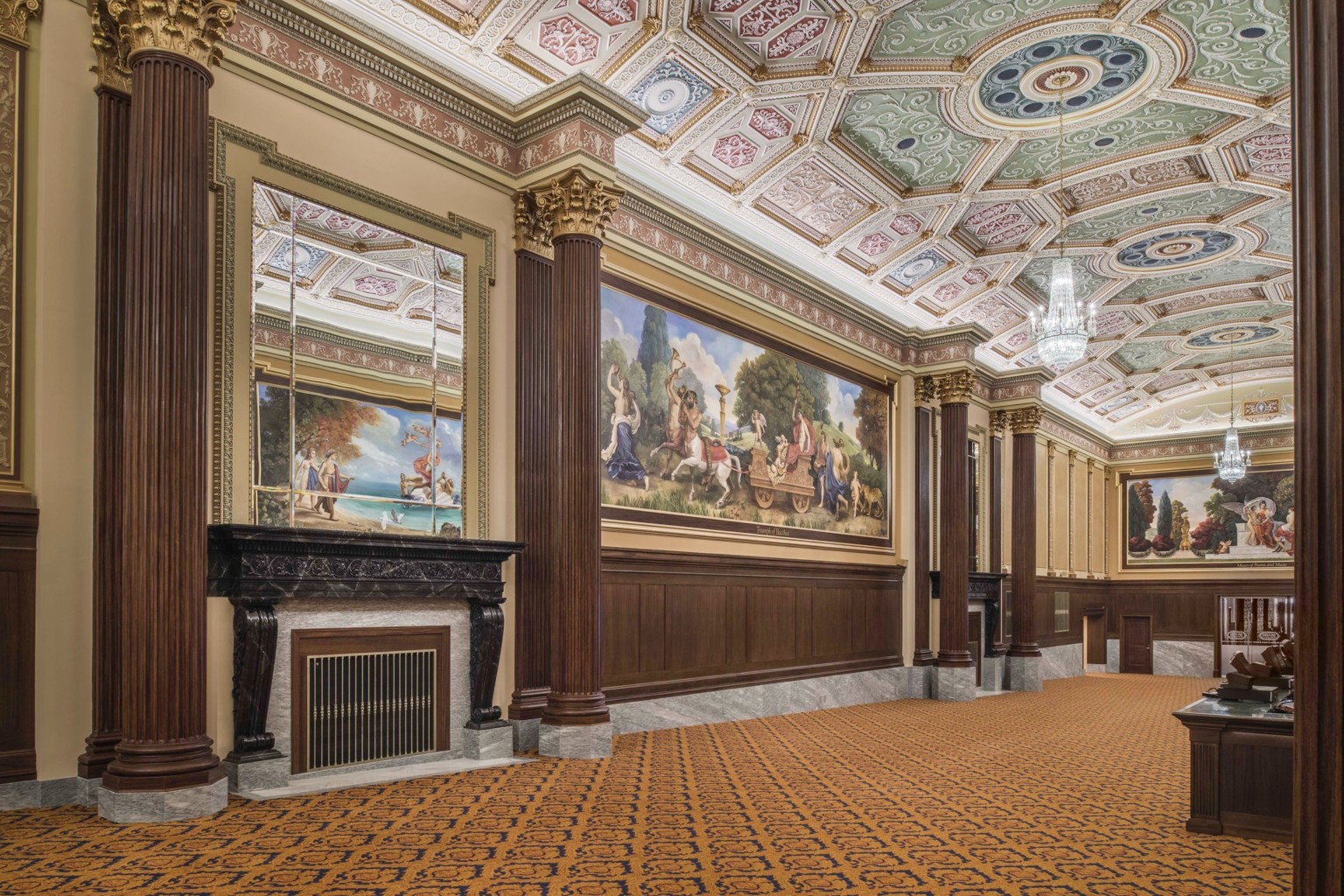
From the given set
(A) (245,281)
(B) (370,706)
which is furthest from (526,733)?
(A) (245,281)

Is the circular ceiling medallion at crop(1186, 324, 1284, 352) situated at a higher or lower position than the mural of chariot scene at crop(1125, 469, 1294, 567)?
higher

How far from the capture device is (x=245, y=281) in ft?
22.9

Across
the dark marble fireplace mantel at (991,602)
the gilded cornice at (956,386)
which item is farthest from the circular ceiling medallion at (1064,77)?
the dark marble fireplace mantel at (991,602)

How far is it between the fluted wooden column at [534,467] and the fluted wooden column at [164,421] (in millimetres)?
3194

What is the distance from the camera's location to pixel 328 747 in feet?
23.3

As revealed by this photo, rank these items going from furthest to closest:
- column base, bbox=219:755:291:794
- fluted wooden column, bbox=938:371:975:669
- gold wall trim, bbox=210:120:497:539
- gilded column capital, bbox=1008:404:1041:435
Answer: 1. gilded column capital, bbox=1008:404:1041:435
2. fluted wooden column, bbox=938:371:975:669
3. gold wall trim, bbox=210:120:497:539
4. column base, bbox=219:755:291:794

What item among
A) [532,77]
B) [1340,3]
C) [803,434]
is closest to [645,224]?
[532,77]

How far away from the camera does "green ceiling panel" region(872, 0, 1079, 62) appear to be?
9.11m

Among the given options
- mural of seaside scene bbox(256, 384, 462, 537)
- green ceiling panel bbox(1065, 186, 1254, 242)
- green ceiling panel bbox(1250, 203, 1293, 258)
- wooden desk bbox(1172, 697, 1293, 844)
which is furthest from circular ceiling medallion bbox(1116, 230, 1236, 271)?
mural of seaside scene bbox(256, 384, 462, 537)

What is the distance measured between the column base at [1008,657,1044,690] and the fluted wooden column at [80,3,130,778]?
16.0m

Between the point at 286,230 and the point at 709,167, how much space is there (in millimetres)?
5470

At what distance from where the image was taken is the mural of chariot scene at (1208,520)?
24.5 meters

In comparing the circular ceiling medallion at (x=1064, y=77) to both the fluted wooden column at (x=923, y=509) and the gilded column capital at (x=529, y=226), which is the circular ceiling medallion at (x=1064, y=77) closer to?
the gilded column capital at (x=529, y=226)

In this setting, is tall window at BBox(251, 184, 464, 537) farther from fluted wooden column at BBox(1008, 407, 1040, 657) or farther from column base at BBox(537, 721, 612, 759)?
fluted wooden column at BBox(1008, 407, 1040, 657)
